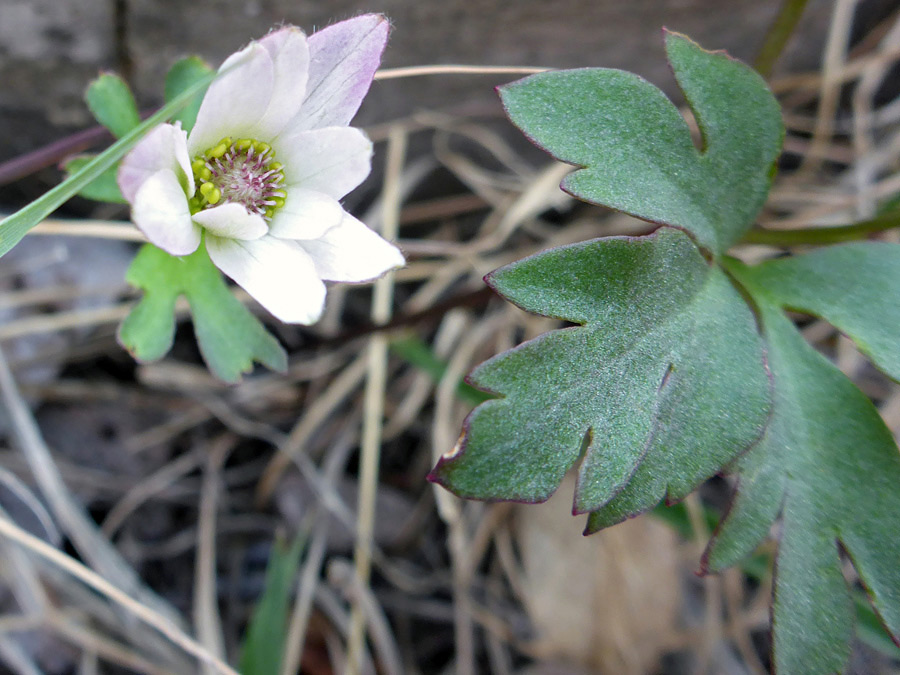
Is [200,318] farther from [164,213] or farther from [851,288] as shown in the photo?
[851,288]

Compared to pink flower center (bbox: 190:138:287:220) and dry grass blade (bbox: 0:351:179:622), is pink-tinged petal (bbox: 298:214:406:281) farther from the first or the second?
dry grass blade (bbox: 0:351:179:622)

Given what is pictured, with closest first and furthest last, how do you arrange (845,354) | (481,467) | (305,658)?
(481,467) < (305,658) < (845,354)

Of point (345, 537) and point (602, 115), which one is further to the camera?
point (345, 537)

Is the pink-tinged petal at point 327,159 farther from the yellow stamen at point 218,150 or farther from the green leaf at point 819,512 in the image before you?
the green leaf at point 819,512

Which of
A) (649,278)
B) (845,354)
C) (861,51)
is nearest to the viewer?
(649,278)

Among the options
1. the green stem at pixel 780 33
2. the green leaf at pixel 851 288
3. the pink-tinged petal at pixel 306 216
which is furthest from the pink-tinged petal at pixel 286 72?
the green stem at pixel 780 33

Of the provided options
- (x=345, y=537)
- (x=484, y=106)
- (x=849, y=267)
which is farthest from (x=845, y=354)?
(x=345, y=537)

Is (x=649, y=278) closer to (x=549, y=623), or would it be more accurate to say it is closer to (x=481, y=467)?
(x=481, y=467)

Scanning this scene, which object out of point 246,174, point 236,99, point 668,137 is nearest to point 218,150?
point 246,174

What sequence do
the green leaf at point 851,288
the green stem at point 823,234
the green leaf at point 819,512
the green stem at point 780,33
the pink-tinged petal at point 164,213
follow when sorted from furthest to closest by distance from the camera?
the green stem at point 780,33
the green stem at point 823,234
the green leaf at point 851,288
the green leaf at point 819,512
the pink-tinged petal at point 164,213

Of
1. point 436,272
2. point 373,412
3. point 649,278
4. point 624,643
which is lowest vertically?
point 624,643
